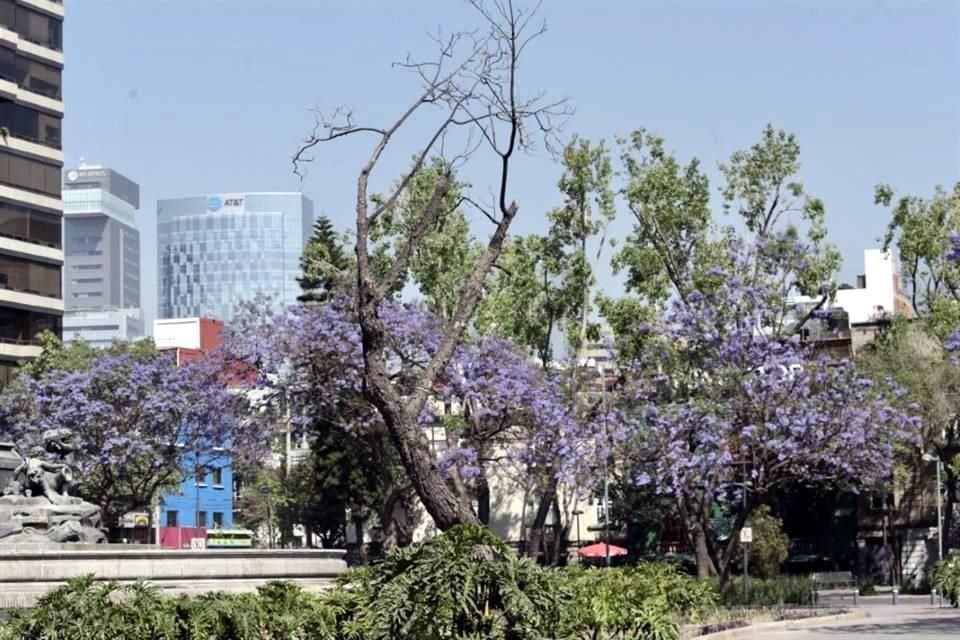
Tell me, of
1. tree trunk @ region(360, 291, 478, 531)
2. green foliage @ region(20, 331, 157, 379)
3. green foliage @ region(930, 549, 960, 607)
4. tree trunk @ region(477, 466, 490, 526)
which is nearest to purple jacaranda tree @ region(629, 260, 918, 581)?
green foliage @ region(930, 549, 960, 607)

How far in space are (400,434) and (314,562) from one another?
9009 mm

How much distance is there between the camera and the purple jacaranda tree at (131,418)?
54625 millimetres

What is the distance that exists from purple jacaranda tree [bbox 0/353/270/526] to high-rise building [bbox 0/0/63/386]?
17.4m

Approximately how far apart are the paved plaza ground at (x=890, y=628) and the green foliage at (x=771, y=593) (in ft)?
5.67

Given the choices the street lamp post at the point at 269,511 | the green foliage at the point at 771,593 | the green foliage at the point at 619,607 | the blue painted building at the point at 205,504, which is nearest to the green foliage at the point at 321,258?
the street lamp post at the point at 269,511

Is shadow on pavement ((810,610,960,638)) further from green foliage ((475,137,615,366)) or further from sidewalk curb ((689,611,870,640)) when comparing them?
green foliage ((475,137,615,366))

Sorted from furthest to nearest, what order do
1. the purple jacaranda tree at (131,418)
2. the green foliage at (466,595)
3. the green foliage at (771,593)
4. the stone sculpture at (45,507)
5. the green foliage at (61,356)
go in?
the green foliage at (61,356) < the purple jacaranda tree at (131,418) < the green foliage at (771,593) < the stone sculpture at (45,507) < the green foliage at (466,595)

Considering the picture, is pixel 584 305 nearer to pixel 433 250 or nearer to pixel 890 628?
pixel 433 250

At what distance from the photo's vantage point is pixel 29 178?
250 feet

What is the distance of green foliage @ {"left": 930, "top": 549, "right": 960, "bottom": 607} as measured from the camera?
28.8 metres

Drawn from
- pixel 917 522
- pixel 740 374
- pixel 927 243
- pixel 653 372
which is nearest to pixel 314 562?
pixel 740 374

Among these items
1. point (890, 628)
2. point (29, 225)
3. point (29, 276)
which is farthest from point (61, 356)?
point (890, 628)

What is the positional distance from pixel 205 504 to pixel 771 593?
6326cm

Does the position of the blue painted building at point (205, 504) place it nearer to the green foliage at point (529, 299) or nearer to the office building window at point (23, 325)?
the office building window at point (23, 325)
